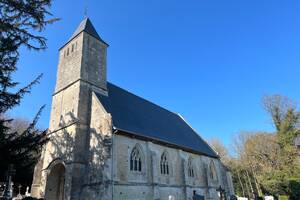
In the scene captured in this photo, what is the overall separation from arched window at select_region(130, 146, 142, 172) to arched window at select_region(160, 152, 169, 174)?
109 inches

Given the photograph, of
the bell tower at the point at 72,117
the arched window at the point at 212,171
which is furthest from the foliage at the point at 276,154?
the bell tower at the point at 72,117

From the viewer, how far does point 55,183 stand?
19.9m

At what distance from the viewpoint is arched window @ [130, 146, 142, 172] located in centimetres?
1876

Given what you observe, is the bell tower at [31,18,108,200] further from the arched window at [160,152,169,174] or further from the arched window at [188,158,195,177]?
the arched window at [188,158,195,177]

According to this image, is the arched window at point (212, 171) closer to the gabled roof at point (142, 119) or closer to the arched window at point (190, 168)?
the gabled roof at point (142, 119)

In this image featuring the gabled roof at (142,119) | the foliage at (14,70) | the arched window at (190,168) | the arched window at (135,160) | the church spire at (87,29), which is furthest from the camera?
the arched window at (190,168)

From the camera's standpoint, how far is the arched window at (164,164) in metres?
21.3

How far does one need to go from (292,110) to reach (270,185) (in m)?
10.2

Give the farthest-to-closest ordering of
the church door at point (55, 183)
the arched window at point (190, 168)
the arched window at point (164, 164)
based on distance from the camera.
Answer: the arched window at point (190, 168), the arched window at point (164, 164), the church door at point (55, 183)

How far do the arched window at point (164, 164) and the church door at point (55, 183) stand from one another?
8.38m

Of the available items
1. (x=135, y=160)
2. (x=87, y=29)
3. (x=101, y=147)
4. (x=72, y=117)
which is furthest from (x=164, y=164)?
Answer: (x=87, y=29)

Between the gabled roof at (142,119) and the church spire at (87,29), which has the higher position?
the church spire at (87,29)

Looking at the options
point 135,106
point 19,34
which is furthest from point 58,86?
point 19,34

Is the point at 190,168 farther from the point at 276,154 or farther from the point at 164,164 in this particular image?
the point at 276,154
